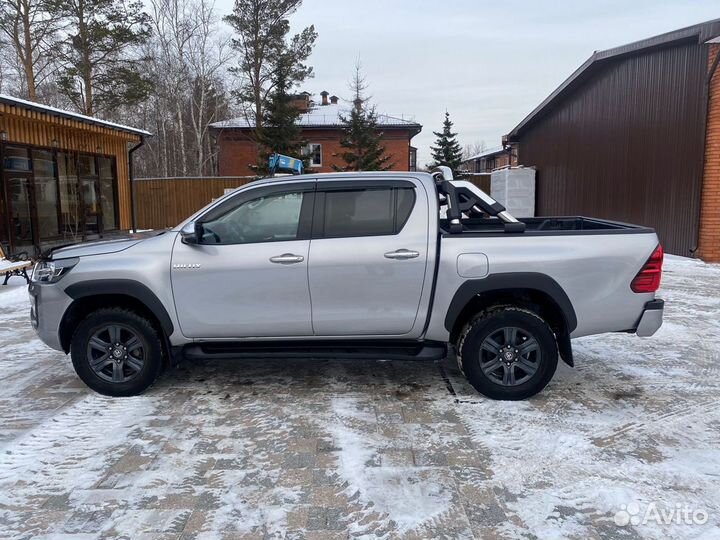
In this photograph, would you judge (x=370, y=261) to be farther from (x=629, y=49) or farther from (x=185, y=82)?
(x=185, y=82)

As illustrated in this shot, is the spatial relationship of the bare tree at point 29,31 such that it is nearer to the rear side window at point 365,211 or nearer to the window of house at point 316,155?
the window of house at point 316,155

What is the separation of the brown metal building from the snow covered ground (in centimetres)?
799

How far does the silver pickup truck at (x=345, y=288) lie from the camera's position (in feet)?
14.2

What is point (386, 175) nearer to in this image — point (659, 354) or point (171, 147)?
point (659, 354)

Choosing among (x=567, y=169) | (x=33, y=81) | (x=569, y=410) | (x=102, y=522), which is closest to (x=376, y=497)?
(x=102, y=522)

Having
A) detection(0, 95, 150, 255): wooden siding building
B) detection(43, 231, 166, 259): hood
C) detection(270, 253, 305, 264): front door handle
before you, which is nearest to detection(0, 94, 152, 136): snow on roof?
detection(0, 95, 150, 255): wooden siding building

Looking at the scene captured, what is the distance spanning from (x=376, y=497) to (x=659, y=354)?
4.07 meters

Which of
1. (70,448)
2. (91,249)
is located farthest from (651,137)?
(70,448)

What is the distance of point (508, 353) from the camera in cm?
438

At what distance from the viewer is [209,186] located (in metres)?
24.5

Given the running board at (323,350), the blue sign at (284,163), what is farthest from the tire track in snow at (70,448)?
the blue sign at (284,163)

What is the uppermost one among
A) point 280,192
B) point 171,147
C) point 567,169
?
point 171,147

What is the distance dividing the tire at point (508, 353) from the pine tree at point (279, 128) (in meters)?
22.8

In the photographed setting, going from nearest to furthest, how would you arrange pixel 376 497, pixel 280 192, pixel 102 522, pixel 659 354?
pixel 102 522 < pixel 376 497 < pixel 280 192 < pixel 659 354
